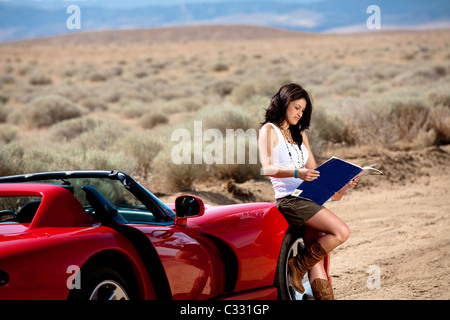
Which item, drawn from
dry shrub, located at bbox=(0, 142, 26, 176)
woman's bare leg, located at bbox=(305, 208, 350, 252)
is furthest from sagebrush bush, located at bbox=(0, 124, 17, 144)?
woman's bare leg, located at bbox=(305, 208, 350, 252)

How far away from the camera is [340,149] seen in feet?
47.6

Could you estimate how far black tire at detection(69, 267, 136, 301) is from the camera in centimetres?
307

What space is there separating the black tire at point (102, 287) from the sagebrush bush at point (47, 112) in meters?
20.9

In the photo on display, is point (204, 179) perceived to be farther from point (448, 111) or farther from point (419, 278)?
point (448, 111)

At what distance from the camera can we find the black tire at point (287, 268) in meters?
4.50

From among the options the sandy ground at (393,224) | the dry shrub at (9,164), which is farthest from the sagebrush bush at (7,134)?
the sandy ground at (393,224)

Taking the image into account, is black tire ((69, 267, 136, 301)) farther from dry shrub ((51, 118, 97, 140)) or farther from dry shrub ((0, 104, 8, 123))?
dry shrub ((0, 104, 8, 123))

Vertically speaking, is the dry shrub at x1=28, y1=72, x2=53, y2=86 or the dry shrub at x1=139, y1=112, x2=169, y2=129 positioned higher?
the dry shrub at x1=28, y1=72, x2=53, y2=86

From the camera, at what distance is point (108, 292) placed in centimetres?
325

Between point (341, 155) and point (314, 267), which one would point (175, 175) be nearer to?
point (341, 155)

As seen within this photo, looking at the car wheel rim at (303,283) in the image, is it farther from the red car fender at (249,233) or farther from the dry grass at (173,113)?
the dry grass at (173,113)

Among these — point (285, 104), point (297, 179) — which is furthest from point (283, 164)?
point (285, 104)
